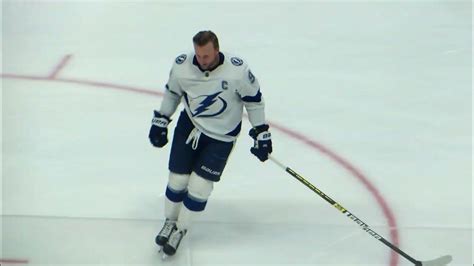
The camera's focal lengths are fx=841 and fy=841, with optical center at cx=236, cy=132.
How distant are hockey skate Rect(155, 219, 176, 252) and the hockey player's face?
67 cm

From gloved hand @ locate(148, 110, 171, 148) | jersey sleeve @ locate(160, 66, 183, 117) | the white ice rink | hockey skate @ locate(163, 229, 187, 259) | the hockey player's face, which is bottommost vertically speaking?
the white ice rink

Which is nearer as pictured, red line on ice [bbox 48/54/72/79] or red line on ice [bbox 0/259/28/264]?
red line on ice [bbox 0/259/28/264]

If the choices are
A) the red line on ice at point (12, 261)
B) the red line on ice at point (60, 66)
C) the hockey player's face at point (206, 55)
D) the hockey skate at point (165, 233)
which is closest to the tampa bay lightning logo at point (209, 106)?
the hockey player's face at point (206, 55)

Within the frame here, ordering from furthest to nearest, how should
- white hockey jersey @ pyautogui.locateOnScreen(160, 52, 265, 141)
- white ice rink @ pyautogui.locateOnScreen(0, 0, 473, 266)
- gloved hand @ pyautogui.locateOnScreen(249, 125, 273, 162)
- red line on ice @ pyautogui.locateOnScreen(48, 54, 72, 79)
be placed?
red line on ice @ pyautogui.locateOnScreen(48, 54, 72, 79)
white ice rink @ pyautogui.locateOnScreen(0, 0, 473, 266)
gloved hand @ pyautogui.locateOnScreen(249, 125, 273, 162)
white hockey jersey @ pyautogui.locateOnScreen(160, 52, 265, 141)

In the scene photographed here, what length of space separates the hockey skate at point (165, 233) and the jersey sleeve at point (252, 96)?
53 centimetres

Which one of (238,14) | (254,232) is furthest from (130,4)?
(254,232)

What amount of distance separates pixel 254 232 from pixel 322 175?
633mm

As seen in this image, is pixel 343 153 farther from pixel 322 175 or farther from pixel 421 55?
pixel 421 55

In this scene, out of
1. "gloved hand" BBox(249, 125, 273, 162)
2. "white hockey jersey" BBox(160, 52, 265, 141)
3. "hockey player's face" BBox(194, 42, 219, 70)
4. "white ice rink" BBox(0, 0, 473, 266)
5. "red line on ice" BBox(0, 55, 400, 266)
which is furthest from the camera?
"red line on ice" BBox(0, 55, 400, 266)

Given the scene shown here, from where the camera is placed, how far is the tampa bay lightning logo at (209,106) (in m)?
3.11

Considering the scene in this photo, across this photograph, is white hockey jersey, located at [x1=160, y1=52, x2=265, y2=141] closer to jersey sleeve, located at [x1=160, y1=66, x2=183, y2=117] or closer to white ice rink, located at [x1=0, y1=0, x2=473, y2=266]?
jersey sleeve, located at [x1=160, y1=66, x2=183, y2=117]

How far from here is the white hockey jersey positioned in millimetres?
3074

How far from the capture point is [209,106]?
3.12 metres

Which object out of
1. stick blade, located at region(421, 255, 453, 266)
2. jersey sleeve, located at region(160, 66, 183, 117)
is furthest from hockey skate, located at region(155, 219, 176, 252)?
stick blade, located at region(421, 255, 453, 266)
